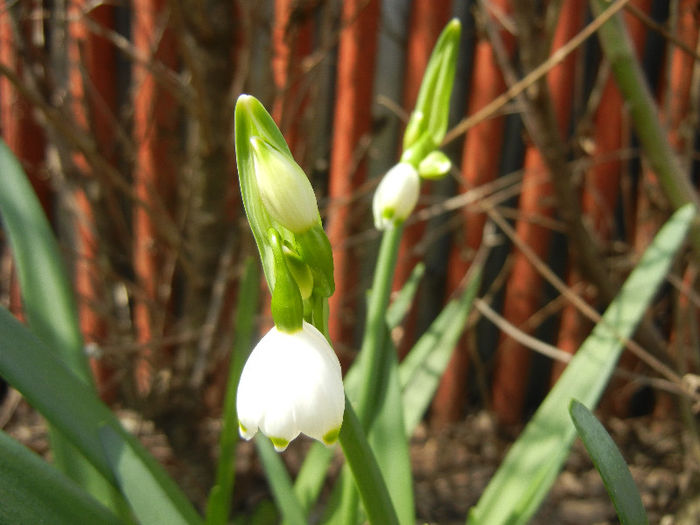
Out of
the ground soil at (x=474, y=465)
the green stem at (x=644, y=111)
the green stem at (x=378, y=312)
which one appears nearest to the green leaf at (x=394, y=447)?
the green stem at (x=378, y=312)

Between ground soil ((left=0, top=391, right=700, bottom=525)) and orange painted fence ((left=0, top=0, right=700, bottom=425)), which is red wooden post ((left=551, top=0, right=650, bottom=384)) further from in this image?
ground soil ((left=0, top=391, right=700, bottom=525))

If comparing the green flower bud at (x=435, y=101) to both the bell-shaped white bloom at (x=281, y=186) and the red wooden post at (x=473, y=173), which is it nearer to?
the bell-shaped white bloom at (x=281, y=186)

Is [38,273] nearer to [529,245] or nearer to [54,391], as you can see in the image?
[54,391]

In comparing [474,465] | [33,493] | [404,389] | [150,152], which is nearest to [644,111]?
[404,389]

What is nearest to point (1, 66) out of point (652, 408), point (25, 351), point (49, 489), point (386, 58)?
point (25, 351)

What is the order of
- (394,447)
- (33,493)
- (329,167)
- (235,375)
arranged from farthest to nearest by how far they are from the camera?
(329,167)
(235,375)
(394,447)
(33,493)
